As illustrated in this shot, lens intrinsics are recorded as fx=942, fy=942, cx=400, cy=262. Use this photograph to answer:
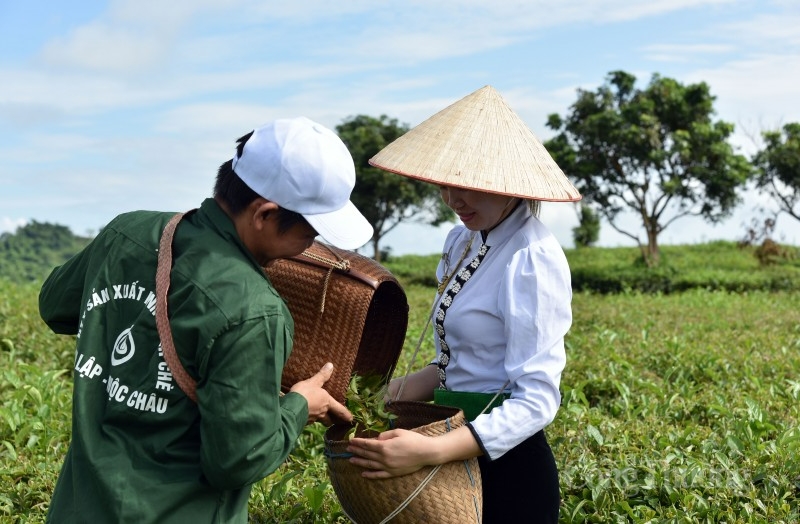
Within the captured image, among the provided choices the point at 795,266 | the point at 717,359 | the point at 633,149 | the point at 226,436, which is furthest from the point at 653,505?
the point at 633,149

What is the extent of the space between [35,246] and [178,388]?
107 ft

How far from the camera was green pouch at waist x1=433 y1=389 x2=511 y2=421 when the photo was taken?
2244 mm

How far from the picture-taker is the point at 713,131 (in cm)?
2192

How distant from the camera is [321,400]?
79.7 inches

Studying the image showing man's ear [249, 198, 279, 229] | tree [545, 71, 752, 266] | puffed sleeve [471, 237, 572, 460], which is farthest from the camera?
tree [545, 71, 752, 266]

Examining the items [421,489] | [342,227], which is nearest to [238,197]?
[342,227]

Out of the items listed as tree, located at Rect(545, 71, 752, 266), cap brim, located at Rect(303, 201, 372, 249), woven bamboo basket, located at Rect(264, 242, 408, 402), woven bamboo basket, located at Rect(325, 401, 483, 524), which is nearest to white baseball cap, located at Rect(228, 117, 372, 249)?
cap brim, located at Rect(303, 201, 372, 249)

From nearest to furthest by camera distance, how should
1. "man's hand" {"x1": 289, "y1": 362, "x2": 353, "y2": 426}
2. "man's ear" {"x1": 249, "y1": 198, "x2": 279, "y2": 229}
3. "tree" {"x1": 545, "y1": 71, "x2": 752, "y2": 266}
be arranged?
1. "man's ear" {"x1": 249, "y1": 198, "x2": 279, "y2": 229}
2. "man's hand" {"x1": 289, "y1": 362, "x2": 353, "y2": 426}
3. "tree" {"x1": 545, "y1": 71, "x2": 752, "y2": 266}

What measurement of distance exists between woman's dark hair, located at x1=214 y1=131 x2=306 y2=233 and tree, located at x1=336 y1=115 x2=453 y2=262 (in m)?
22.8

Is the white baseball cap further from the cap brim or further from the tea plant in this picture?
the tea plant

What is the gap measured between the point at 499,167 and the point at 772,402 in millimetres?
3494

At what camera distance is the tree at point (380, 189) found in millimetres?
25016

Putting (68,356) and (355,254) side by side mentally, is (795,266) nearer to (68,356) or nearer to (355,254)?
(68,356)

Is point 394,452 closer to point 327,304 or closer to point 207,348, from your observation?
point 327,304
